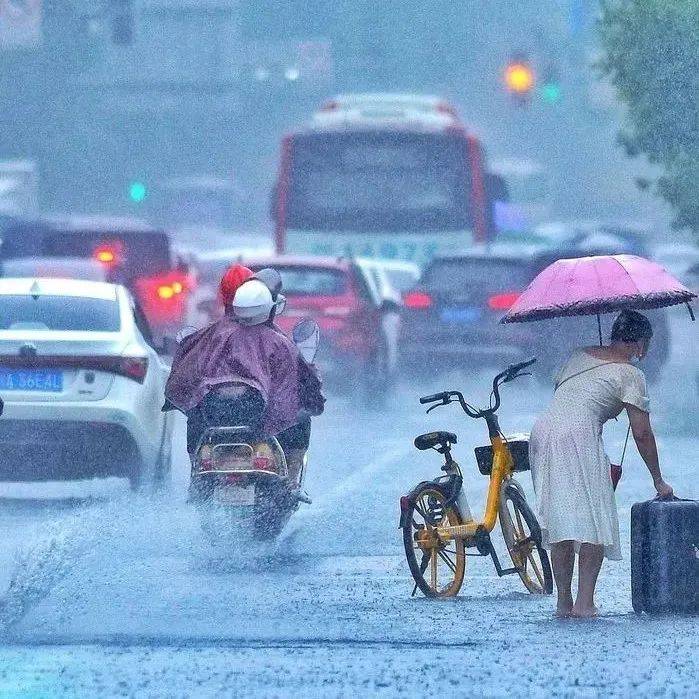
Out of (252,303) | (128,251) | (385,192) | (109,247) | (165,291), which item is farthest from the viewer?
(128,251)

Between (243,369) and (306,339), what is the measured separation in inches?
21.8

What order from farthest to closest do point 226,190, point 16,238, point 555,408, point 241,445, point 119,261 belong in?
point 226,190, point 16,238, point 119,261, point 241,445, point 555,408

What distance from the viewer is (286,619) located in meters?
9.70

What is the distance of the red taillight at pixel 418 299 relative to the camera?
1045 inches

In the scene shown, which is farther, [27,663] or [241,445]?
[241,445]

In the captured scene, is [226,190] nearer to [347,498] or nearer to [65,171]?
[65,171]

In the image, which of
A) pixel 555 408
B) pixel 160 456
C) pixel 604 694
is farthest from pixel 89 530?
pixel 604 694

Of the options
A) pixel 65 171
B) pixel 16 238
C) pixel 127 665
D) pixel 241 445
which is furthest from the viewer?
pixel 65 171

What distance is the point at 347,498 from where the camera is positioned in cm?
1525

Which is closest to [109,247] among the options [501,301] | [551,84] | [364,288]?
[501,301]

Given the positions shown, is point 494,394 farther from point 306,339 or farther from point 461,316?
point 461,316

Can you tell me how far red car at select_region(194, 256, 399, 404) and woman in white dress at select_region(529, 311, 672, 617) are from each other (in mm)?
13188

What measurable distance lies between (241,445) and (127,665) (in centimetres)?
365

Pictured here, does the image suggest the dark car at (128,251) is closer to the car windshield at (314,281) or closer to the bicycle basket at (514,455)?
the car windshield at (314,281)
